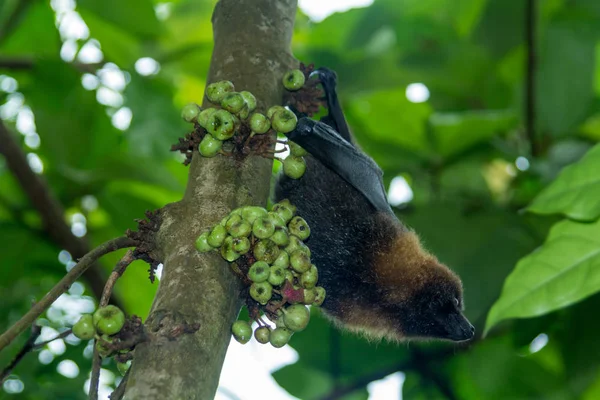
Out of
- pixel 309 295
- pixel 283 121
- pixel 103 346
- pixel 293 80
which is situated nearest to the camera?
pixel 103 346

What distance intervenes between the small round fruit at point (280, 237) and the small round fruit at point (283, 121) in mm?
410

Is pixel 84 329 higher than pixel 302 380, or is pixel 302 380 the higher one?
pixel 302 380

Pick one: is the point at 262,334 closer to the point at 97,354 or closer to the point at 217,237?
the point at 217,237

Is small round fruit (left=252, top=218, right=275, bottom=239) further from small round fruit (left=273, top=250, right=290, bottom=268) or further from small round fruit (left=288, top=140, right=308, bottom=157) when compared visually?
small round fruit (left=288, top=140, right=308, bottom=157)

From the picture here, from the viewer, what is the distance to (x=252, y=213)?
7.60ft

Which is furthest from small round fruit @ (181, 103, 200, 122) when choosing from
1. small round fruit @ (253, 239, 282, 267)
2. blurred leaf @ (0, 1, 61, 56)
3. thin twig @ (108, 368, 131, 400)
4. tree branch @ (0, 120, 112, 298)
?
blurred leaf @ (0, 1, 61, 56)

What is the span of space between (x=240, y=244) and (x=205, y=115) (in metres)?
0.60

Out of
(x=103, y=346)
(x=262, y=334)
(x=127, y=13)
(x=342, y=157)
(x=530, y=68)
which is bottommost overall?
(x=103, y=346)

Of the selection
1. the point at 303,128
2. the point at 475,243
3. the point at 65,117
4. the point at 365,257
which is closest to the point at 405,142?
the point at 475,243

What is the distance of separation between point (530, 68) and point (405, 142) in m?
0.92

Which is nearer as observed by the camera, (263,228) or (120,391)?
(120,391)

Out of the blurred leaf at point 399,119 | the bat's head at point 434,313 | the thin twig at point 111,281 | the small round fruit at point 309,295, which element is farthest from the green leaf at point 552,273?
the blurred leaf at point 399,119

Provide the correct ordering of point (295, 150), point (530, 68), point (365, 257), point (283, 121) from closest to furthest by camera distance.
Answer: point (283, 121) → point (295, 150) → point (365, 257) → point (530, 68)

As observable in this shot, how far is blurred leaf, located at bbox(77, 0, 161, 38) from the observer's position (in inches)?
173
